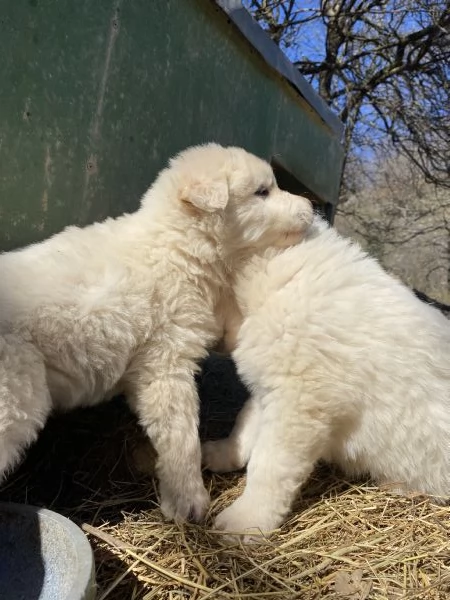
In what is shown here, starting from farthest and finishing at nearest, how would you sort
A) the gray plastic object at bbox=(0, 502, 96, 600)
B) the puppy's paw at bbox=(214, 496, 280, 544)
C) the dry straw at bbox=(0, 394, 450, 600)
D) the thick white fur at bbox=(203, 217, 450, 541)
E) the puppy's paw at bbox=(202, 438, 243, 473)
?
→ 1. the puppy's paw at bbox=(202, 438, 243, 473)
2. the thick white fur at bbox=(203, 217, 450, 541)
3. the puppy's paw at bbox=(214, 496, 280, 544)
4. the dry straw at bbox=(0, 394, 450, 600)
5. the gray plastic object at bbox=(0, 502, 96, 600)

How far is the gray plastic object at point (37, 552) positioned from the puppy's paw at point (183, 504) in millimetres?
704

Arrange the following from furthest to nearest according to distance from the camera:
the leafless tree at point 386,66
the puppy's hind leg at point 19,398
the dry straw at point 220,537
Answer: the leafless tree at point 386,66
the dry straw at point 220,537
the puppy's hind leg at point 19,398

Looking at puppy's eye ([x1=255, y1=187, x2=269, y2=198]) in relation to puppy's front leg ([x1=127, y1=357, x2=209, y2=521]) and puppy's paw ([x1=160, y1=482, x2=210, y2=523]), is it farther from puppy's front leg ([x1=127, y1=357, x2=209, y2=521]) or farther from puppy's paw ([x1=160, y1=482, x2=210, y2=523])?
puppy's paw ([x1=160, y1=482, x2=210, y2=523])

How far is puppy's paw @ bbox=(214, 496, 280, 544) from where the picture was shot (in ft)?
7.90

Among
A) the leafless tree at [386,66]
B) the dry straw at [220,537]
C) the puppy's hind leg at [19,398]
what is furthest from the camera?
the leafless tree at [386,66]

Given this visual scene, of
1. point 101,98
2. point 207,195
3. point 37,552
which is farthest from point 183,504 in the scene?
point 101,98

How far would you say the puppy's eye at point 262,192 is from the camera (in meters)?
3.02

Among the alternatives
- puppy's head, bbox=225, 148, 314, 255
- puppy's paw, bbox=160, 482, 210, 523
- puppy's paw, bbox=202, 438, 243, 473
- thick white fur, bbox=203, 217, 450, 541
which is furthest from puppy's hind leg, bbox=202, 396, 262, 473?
puppy's head, bbox=225, 148, 314, 255

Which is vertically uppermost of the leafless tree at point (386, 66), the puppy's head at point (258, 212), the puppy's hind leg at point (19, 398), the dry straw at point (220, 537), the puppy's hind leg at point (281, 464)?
the leafless tree at point (386, 66)

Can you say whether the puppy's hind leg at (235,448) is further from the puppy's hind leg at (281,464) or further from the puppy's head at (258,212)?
the puppy's head at (258,212)

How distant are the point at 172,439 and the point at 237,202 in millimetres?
1251

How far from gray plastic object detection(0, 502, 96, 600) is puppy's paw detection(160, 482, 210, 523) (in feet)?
2.31

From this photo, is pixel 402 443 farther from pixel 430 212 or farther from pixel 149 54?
pixel 430 212

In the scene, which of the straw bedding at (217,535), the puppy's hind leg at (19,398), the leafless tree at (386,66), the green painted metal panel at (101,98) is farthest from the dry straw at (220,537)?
the leafless tree at (386,66)
